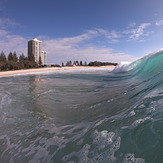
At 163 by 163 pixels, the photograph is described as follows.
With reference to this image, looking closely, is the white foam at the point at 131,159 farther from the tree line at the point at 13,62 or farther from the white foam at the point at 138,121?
the tree line at the point at 13,62

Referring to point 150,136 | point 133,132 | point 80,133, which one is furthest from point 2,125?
point 150,136

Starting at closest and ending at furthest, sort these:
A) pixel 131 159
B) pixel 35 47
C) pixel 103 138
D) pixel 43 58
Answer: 1. pixel 131 159
2. pixel 103 138
3. pixel 35 47
4. pixel 43 58

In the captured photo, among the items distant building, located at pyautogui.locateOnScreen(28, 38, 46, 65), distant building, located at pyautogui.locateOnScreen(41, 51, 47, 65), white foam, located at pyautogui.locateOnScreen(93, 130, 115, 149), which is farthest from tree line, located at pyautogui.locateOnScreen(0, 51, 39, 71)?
white foam, located at pyautogui.locateOnScreen(93, 130, 115, 149)

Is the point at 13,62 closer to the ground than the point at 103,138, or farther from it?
farther from it

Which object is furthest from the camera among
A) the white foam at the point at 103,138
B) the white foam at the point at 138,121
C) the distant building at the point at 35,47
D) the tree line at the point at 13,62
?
the distant building at the point at 35,47

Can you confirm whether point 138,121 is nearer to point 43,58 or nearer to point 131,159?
point 131,159

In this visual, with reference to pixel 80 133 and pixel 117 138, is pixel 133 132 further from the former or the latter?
pixel 80 133

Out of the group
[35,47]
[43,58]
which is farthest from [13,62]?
[43,58]

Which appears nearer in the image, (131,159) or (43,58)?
(131,159)

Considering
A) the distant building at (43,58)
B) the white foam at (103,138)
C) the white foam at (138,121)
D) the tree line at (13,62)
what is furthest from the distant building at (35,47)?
the white foam at (138,121)

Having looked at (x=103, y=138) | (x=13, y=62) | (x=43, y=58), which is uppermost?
(x=43, y=58)

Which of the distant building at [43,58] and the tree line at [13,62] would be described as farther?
the distant building at [43,58]

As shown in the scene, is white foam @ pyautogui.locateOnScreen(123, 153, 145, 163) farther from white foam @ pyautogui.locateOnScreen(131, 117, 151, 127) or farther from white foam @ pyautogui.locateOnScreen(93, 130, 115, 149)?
white foam @ pyautogui.locateOnScreen(131, 117, 151, 127)

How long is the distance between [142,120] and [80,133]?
84cm
